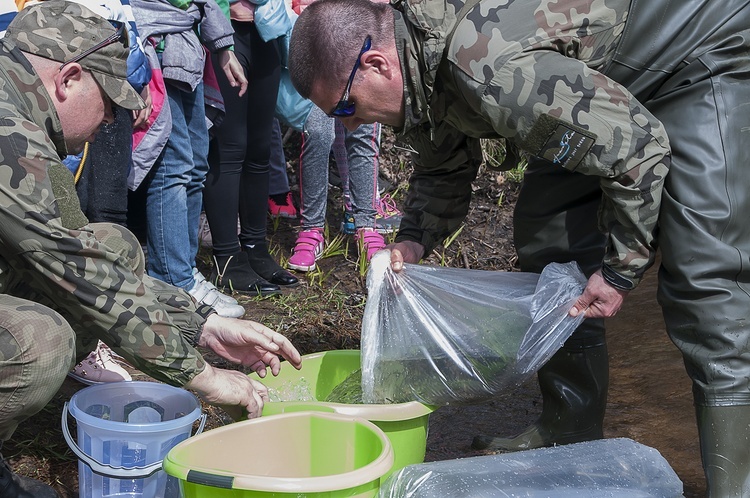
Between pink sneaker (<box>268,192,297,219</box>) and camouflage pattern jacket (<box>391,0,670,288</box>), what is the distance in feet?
9.78

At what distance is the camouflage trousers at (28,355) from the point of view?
230 cm

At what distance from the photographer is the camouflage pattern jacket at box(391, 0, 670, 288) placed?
2.31m

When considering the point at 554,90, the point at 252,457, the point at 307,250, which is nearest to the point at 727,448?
the point at 554,90

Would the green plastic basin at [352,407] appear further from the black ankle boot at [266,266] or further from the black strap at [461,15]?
the black ankle boot at [266,266]

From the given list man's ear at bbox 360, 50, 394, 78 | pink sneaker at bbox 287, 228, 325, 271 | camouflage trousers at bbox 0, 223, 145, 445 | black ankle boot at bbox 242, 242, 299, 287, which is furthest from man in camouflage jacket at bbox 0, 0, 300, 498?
pink sneaker at bbox 287, 228, 325, 271

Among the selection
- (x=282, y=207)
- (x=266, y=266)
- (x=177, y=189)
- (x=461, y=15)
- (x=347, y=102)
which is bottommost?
(x=282, y=207)

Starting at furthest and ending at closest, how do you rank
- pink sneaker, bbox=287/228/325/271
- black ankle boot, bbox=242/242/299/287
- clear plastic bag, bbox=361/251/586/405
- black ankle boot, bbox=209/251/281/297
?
pink sneaker, bbox=287/228/325/271
black ankle boot, bbox=242/242/299/287
black ankle boot, bbox=209/251/281/297
clear plastic bag, bbox=361/251/586/405

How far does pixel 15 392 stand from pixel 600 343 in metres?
1.87

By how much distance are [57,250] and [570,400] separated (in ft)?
5.85

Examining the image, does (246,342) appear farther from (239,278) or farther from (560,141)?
(239,278)

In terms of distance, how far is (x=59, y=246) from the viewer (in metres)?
2.28

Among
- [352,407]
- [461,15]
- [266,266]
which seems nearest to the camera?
[461,15]

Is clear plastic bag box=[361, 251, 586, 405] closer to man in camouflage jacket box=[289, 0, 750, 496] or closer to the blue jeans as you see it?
man in camouflage jacket box=[289, 0, 750, 496]

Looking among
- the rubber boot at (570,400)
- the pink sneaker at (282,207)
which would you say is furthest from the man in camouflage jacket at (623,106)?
the pink sneaker at (282,207)
